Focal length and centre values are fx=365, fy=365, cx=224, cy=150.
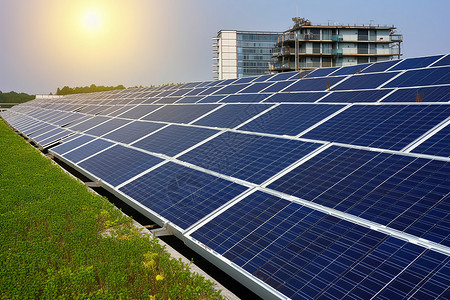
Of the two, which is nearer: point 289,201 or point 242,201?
point 289,201

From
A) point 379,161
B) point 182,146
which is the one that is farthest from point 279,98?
point 379,161

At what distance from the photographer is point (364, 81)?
61.5 feet

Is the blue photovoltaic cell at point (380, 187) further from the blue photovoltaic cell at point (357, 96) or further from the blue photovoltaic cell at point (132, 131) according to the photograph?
the blue photovoltaic cell at point (132, 131)

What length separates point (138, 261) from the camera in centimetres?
783

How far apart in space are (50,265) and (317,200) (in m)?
5.80

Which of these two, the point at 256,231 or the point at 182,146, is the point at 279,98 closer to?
the point at 182,146

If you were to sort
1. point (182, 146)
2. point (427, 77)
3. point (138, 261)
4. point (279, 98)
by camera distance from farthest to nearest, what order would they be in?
1. point (279, 98)
2. point (427, 77)
3. point (182, 146)
4. point (138, 261)

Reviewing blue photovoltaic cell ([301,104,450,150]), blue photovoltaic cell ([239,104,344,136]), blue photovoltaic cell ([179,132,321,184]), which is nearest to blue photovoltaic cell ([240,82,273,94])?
blue photovoltaic cell ([239,104,344,136])

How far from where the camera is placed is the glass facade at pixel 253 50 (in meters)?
137

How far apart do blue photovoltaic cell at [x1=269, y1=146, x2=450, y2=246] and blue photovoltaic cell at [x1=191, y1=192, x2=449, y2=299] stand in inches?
17.0

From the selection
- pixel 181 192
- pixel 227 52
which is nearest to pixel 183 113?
pixel 181 192

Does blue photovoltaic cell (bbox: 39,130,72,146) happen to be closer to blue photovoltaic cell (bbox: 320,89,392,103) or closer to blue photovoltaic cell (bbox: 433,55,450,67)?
blue photovoltaic cell (bbox: 320,89,392,103)

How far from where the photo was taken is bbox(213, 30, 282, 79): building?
136m

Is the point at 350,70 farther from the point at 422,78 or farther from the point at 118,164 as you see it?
the point at 118,164
